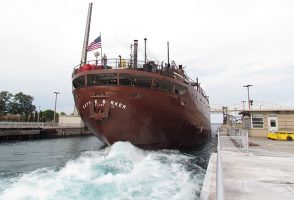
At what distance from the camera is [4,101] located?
87.8m

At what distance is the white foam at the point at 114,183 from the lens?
8.77 metres

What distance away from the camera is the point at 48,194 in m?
8.70

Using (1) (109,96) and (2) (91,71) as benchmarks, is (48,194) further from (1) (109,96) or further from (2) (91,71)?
(2) (91,71)

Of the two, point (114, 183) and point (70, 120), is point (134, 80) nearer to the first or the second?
point (114, 183)

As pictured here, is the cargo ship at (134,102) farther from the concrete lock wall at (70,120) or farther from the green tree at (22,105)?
the green tree at (22,105)

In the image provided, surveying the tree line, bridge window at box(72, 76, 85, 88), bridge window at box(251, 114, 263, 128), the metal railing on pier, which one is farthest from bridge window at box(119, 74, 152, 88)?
the tree line

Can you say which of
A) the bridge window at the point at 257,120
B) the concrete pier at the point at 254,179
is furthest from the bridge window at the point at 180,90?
the concrete pier at the point at 254,179

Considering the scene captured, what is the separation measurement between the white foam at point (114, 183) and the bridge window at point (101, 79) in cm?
605

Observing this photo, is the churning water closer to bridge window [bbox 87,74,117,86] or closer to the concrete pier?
the concrete pier

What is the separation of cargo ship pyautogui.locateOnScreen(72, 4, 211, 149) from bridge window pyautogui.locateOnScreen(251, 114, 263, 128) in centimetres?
883

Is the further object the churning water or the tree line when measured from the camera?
the tree line

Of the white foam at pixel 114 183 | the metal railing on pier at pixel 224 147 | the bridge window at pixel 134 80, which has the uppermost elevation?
the bridge window at pixel 134 80

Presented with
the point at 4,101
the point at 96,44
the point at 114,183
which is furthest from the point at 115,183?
the point at 4,101

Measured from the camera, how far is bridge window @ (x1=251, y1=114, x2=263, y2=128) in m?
25.0
